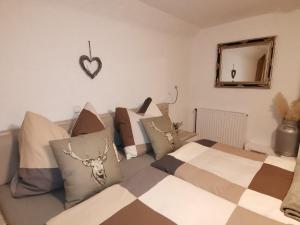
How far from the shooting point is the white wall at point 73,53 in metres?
1.40

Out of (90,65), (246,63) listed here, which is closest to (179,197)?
(90,65)

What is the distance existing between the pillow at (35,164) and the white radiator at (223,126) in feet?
8.07

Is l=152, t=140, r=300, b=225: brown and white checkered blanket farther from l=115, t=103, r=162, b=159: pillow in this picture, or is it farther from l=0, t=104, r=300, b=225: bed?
l=115, t=103, r=162, b=159: pillow

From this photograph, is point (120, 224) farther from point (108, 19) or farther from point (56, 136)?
point (108, 19)

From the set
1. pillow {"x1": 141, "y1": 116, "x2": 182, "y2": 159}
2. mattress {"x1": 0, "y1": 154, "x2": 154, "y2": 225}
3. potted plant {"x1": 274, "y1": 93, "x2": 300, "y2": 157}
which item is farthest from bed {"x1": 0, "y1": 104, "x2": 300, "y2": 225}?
potted plant {"x1": 274, "y1": 93, "x2": 300, "y2": 157}

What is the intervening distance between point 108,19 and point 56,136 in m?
1.31

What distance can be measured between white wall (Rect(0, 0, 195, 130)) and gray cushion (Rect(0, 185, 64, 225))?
1.84ft

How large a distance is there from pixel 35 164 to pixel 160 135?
Result: 101 centimetres

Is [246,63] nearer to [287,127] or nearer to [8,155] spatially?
[287,127]

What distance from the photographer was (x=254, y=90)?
2668mm

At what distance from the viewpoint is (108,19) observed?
1.94 meters

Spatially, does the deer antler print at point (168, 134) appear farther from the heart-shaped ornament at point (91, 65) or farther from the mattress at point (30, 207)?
the mattress at point (30, 207)

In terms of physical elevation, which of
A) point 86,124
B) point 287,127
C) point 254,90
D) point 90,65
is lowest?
point 287,127

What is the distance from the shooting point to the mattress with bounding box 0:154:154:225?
3.24ft
